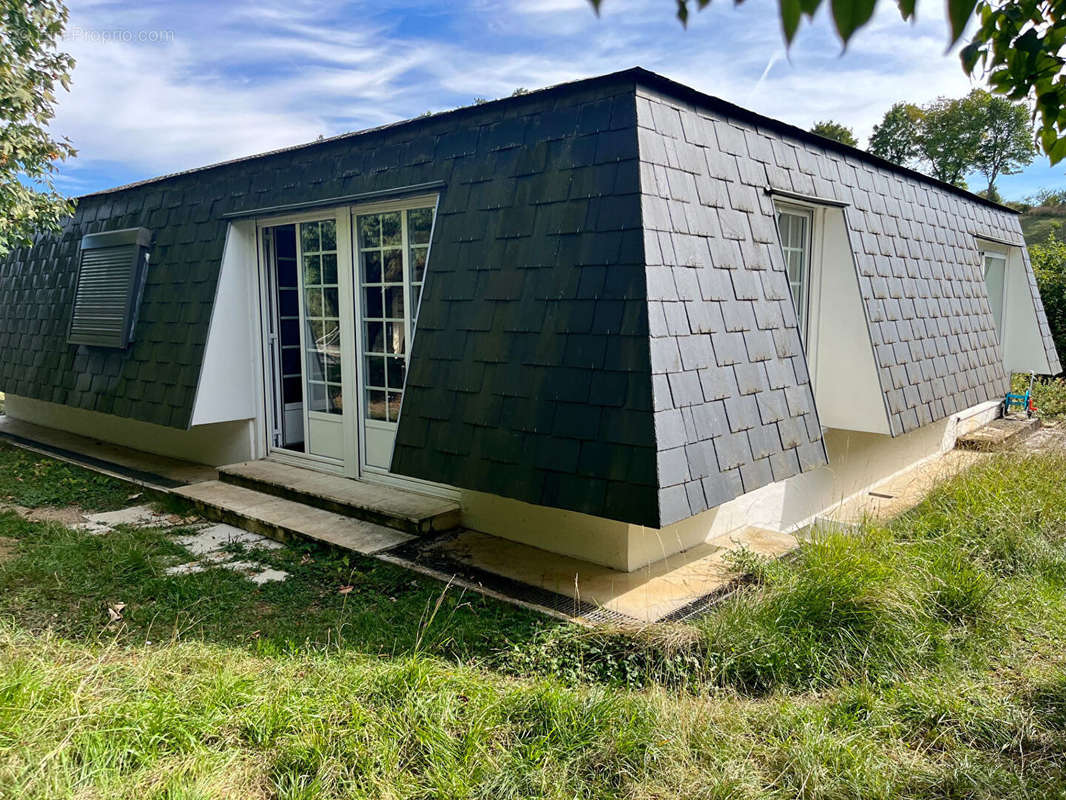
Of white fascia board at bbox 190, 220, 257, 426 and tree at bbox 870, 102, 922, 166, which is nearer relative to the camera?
white fascia board at bbox 190, 220, 257, 426

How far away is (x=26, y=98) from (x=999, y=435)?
34.9 ft

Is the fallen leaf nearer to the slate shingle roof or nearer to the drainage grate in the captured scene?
the drainage grate

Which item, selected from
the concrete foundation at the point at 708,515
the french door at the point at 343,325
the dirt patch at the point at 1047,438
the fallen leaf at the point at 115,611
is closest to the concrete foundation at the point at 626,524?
the concrete foundation at the point at 708,515

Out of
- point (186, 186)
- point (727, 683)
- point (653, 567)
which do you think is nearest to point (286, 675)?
point (727, 683)

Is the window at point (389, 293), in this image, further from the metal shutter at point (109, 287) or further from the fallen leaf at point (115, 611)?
the metal shutter at point (109, 287)

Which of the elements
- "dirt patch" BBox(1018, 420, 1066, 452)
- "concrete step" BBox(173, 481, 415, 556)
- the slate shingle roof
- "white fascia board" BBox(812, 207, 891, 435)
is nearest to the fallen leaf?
"concrete step" BBox(173, 481, 415, 556)

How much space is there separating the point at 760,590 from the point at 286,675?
235 cm

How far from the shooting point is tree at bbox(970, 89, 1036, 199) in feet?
96.7

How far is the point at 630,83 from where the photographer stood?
3928 mm

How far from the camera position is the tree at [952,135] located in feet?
99.0

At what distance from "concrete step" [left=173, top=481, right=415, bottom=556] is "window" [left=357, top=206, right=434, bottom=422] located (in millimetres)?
915

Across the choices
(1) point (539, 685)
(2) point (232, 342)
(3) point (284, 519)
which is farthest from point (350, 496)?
(1) point (539, 685)

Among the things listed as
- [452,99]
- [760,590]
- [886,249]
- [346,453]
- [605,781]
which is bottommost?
[605,781]

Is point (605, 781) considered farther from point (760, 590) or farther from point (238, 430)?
point (238, 430)
